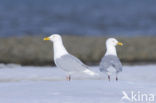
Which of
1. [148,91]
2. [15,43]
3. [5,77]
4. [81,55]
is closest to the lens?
[148,91]

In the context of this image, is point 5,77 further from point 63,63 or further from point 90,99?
point 90,99

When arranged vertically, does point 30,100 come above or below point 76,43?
below

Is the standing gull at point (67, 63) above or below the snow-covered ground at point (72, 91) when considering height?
above

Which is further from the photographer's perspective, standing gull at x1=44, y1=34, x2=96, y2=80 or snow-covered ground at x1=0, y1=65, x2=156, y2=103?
standing gull at x1=44, y1=34, x2=96, y2=80

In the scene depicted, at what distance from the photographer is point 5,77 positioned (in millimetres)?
7078

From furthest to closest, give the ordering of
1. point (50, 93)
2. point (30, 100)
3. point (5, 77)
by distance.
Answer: point (5, 77), point (50, 93), point (30, 100)

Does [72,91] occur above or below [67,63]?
below

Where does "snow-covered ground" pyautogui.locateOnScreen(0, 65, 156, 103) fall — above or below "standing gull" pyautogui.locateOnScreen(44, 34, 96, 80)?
below

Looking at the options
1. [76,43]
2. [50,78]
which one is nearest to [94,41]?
[76,43]

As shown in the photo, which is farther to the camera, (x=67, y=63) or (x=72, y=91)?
(x=67, y=63)

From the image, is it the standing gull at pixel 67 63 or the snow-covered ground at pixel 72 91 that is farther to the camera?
the standing gull at pixel 67 63

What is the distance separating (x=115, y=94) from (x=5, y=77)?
2.57 meters

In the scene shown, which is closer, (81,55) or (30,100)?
(30,100)

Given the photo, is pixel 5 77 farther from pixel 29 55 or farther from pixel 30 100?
pixel 29 55
